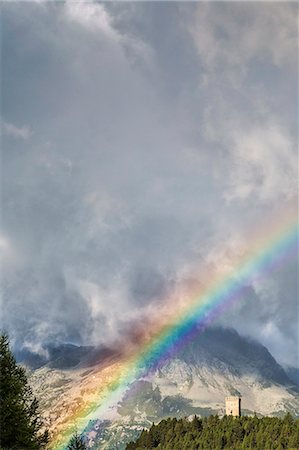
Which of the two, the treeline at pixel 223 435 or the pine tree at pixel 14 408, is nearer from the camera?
the pine tree at pixel 14 408

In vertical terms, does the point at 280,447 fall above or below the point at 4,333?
below

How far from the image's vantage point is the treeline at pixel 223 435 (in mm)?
159375

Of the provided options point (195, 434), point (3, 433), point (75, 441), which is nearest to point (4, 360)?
point (3, 433)

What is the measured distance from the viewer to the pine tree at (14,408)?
6122 cm

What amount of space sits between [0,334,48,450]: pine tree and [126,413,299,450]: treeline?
10236cm

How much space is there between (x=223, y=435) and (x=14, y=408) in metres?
131

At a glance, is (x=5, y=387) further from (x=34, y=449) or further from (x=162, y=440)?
(x=162, y=440)

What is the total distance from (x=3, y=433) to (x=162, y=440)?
129622 mm

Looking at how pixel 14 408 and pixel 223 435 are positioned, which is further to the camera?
pixel 223 435

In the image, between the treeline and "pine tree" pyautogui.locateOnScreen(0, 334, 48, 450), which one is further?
the treeline

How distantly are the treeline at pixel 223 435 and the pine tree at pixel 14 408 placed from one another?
102 metres

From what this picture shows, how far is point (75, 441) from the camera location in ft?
245

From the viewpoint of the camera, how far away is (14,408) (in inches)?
2435

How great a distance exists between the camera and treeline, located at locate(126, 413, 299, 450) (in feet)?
523
